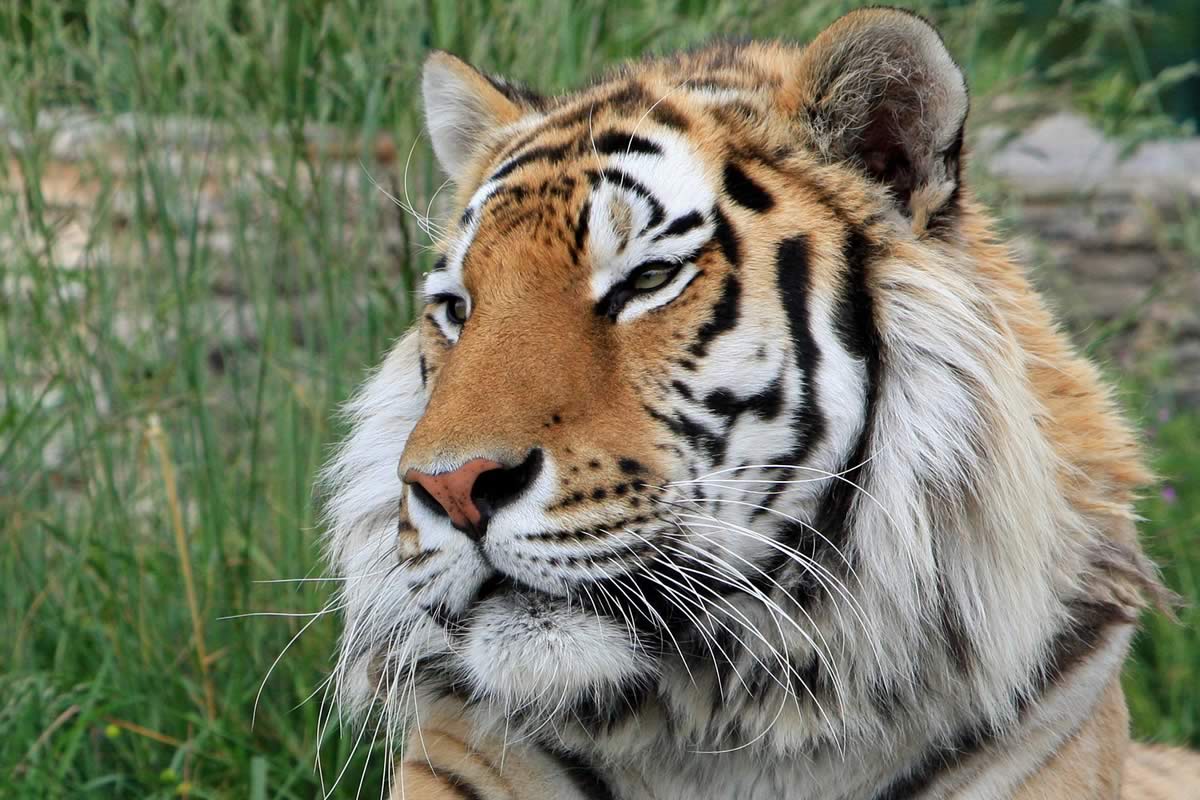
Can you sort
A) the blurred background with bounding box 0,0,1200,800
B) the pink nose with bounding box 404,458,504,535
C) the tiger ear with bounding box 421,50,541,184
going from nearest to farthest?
1. the pink nose with bounding box 404,458,504,535
2. the tiger ear with bounding box 421,50,541,184
3. the blurred background with bounding box 0,0,1200,800

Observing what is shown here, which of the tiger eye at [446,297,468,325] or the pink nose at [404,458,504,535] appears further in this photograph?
the tiger eye at [446,297,468,325]

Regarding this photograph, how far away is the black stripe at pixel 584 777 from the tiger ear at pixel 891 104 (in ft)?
3.32

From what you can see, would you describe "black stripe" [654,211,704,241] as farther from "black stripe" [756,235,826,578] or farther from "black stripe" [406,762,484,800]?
"black stripe" [406,762,484,800]

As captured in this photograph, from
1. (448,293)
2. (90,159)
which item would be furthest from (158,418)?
Answer: (448,293)

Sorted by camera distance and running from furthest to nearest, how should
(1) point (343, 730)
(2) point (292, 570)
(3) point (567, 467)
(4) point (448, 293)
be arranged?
(2) point (292, 570)
(1) point (343, 730)
(4) point (448, 293)
(3) point (567, 467)

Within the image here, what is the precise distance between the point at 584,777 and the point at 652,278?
0.83m

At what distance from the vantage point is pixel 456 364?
6.89ft

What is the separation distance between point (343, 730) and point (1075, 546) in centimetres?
135

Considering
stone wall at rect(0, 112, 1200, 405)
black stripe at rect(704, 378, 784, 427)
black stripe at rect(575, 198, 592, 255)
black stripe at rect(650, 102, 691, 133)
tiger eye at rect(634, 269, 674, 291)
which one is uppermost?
black stripe at rect(650, 102, 691, 133)

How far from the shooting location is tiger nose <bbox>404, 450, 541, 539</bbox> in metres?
1.85

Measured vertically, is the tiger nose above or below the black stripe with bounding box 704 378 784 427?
below

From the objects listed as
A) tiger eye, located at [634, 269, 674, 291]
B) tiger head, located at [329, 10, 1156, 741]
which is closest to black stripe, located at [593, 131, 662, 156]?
tiger head, located at [329, 10, 1156, 741]

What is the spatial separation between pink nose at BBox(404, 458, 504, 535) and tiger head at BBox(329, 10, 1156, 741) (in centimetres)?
3

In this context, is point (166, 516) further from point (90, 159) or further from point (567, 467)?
point (567, 467)
